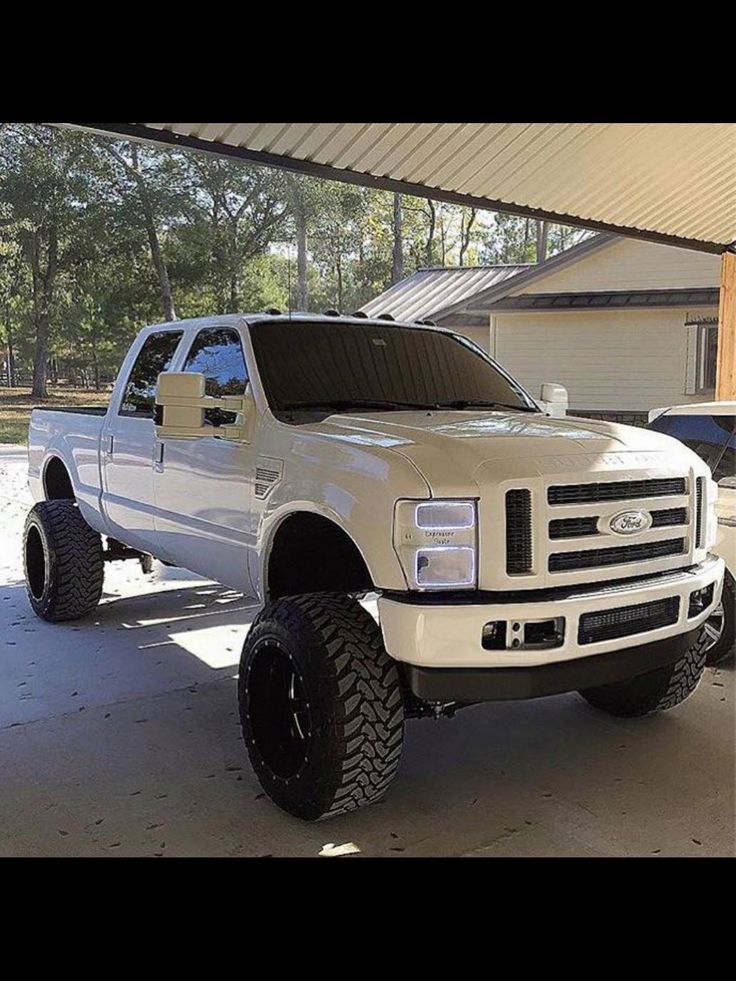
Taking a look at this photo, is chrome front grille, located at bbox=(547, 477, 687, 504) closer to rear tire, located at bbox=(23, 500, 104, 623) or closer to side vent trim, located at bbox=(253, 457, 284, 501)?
side vent trim, located at bbox=(253, 457, 284, 501)

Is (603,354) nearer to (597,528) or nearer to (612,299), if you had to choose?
(612,299)

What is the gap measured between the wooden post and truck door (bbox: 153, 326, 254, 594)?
641 centimetres

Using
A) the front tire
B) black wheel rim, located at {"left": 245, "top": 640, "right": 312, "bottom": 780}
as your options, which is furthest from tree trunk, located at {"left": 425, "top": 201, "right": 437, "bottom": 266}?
the front tire

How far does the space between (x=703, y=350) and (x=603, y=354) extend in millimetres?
1990

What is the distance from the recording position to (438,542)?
11.2 ft

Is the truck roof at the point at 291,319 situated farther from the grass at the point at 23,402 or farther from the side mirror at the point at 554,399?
the grass at the point at 23,402

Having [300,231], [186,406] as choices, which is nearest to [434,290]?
[300,231]

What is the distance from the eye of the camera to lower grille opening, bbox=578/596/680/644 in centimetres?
358

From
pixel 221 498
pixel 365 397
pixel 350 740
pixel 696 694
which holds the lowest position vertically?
pixel 696 694
